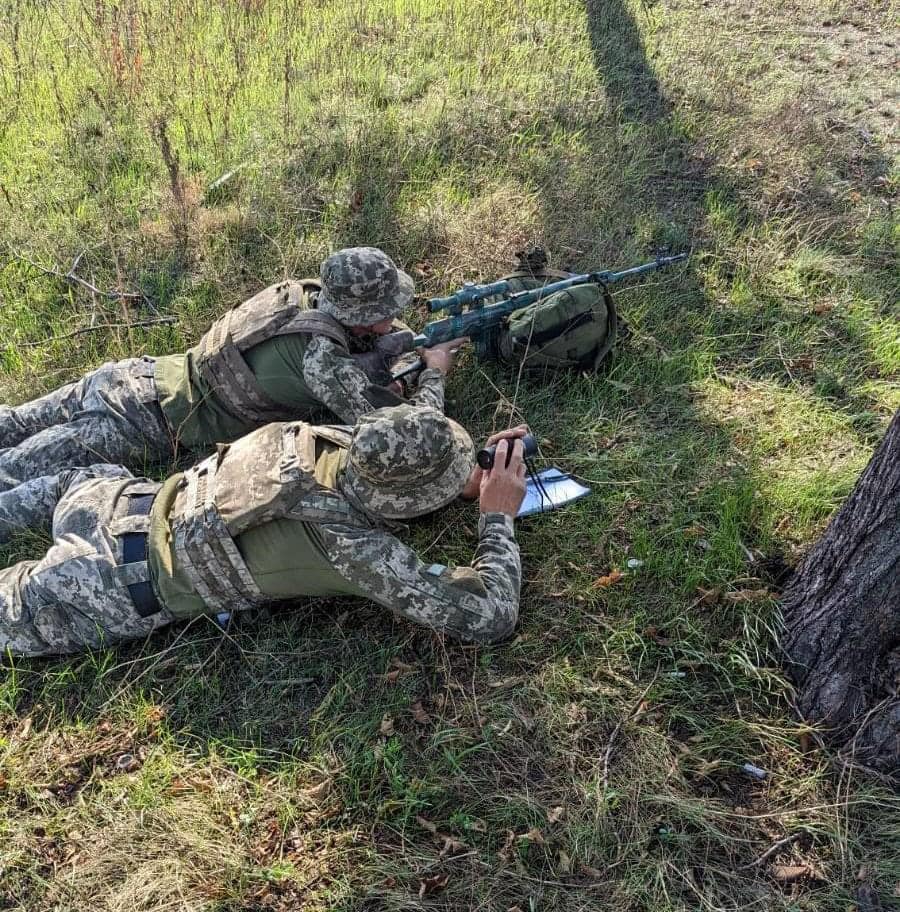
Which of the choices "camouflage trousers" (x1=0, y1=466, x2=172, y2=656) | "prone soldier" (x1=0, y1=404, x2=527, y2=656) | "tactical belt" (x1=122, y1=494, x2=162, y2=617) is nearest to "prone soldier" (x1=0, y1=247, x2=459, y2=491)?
"prone soldier" (x1=0, y1=404, x2=527, y2=656)

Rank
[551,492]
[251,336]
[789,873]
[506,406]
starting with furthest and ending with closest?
1. [506,406]
2. [251,336]
3. [551,492]
4. [789,873]

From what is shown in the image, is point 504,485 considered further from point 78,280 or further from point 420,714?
point 78,280

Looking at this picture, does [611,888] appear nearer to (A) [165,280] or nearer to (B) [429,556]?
(B) [429,556]

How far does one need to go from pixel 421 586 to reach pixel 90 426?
236 cm

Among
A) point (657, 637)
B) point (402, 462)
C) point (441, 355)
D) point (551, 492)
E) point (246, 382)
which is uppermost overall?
point (402, 462)

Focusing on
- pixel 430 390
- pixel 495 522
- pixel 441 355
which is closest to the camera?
pixel 495 522

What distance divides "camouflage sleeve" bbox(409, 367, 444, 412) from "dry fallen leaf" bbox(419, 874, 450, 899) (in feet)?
7.74

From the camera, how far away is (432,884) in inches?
106

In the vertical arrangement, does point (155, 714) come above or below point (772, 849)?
above

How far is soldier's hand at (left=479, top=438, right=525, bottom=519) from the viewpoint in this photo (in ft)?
12.0

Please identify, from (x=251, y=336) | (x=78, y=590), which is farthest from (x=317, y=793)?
(x=251, y=336)

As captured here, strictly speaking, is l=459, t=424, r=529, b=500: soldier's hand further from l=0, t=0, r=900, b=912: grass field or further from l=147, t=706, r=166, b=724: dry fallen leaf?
l=147, t=706, r=166, b=724: dry fallen leaf

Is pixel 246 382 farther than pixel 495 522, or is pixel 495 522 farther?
pixel 246 382

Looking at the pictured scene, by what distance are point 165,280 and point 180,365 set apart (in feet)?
4.55
